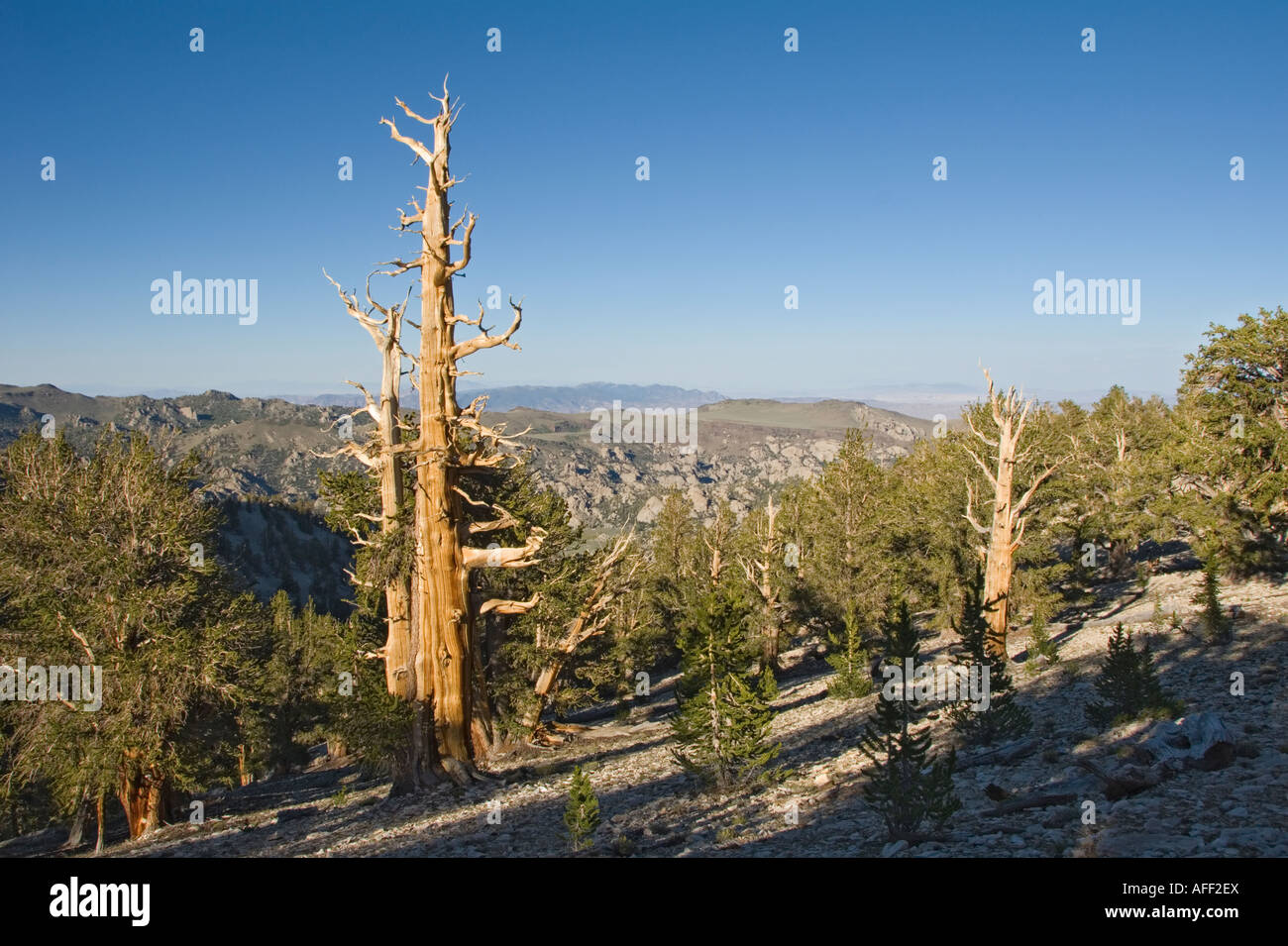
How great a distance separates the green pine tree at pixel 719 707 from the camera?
1298cm

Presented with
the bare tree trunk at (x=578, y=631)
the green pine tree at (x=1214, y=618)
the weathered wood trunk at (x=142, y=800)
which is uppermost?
the green pine tree at (x=1214, y=618)

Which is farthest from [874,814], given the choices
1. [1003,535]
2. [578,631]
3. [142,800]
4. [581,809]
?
[142,800]

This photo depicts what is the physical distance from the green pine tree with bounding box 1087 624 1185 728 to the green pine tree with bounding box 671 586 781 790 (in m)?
5.84

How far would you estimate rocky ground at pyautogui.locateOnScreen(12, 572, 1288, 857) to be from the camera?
8.59 meters

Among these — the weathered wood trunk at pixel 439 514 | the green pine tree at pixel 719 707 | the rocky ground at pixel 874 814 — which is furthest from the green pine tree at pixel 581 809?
the weathered wood trunk at pixel 439 514

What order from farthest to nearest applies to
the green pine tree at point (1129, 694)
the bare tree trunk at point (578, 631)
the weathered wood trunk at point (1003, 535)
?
the bare tree trunk at point (578, 631), the weathered wood trunk at point (1003, 535), the green pine tree at point (1129, 694)

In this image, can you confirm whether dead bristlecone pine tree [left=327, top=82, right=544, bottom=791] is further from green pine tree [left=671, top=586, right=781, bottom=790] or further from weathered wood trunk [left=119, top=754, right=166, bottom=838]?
weathered wood trunk [left=119, top=754, right=166, bottom=838]

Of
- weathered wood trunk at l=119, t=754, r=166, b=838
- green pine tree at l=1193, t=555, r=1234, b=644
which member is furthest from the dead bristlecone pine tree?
green pine tree at l=1193, t=555, r=1234, b=644

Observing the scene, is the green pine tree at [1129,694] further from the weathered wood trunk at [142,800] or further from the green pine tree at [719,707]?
the weathered wood trunk at [142,800]

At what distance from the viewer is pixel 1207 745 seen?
9984 millimetres

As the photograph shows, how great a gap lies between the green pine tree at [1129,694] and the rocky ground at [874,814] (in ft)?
1.45

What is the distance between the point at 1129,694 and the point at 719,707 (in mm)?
7191

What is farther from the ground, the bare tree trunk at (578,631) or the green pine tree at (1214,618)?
the green pine tree at (1214,618)
